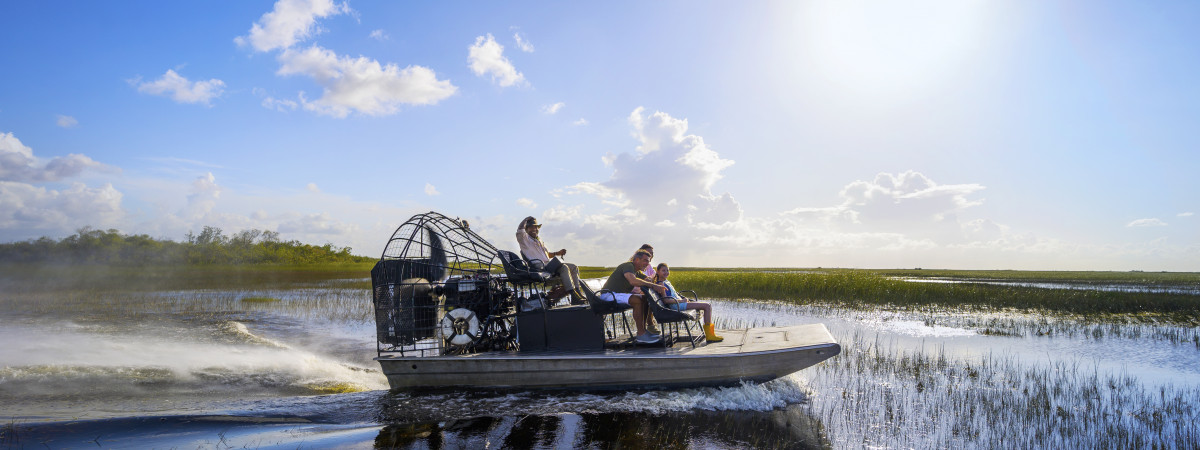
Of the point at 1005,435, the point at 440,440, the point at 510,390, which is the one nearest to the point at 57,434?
the point at 440,440

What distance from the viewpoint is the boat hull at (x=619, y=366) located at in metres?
8.23

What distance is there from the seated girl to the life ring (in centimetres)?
302

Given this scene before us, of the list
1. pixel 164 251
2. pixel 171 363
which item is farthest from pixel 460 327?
pixel 164 251

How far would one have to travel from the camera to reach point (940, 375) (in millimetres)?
10383

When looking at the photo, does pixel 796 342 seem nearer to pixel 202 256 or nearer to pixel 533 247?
pixel 533 247

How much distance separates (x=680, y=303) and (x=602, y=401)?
6.26 feet

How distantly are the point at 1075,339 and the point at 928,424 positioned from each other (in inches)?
433

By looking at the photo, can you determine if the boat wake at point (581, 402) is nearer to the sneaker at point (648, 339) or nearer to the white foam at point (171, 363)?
the sneaker at point (648, 339)

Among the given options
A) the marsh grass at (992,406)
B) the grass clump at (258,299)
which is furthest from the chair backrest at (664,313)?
the grass clump at (258,299)

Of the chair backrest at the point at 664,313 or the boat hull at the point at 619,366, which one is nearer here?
the boat hull at the point at 619,366

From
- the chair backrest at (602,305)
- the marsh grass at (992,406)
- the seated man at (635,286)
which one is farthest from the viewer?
the seated man at (635,286)

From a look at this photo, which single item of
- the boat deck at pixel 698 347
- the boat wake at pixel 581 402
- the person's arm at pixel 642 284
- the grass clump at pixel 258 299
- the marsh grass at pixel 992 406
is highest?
the person's arm at pixel 642 284

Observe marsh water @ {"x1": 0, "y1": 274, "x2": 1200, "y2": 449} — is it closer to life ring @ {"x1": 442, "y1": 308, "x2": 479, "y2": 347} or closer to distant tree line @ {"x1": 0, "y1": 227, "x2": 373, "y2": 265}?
life ring @ {"x1": 442, "y1": 308, "x2": 479, "y2": 347}

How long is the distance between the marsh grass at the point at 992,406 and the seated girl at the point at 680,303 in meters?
1.84
